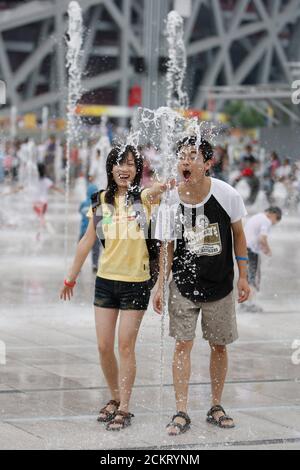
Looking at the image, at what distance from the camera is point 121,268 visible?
22.5 ft

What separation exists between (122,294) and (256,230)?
5195mm

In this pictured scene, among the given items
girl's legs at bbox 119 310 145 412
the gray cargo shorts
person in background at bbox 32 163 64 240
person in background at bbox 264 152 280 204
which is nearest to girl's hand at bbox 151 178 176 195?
the gray cargo shorts

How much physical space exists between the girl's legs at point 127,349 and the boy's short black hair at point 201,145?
3.31 ft

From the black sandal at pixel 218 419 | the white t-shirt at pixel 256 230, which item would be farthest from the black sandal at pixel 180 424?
the white t-shirt at pixel 256 230

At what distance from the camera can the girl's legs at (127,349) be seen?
6816 mm

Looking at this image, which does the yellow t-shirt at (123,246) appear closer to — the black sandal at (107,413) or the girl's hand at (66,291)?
the girl's hand at (66,291)

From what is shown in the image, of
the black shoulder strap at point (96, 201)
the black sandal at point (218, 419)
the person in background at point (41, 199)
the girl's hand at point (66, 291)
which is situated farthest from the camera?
the person in background at point (41, 199)

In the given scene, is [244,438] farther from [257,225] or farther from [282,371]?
[257,225]

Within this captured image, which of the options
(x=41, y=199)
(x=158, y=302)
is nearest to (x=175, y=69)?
(x=41, y=199)

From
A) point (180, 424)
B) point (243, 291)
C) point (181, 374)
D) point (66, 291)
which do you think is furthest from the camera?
point (66, 291)

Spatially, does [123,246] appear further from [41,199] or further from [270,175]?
[270,175]

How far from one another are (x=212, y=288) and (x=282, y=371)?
2.02m
